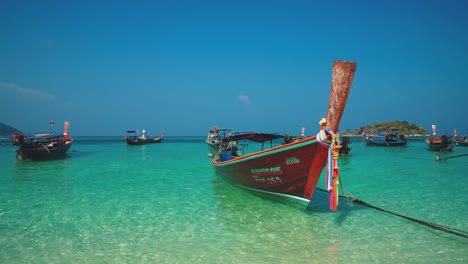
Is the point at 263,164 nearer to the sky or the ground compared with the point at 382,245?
nearer to the sky

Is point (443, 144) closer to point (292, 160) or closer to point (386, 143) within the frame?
point (386, 143)

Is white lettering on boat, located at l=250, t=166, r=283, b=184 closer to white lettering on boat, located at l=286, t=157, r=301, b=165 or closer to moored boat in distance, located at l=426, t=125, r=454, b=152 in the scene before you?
white lettering on boat, located at l=286, t=157, r=301, b=165

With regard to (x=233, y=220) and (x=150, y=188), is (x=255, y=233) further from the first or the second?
(x=150, y=188)

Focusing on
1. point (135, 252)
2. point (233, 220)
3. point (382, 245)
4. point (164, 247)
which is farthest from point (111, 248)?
point (382, 245)

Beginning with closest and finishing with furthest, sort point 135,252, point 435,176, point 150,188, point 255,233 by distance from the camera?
point 135,252
point 255,233
point 150,188
point 435,176

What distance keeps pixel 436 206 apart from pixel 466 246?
13.3 ft

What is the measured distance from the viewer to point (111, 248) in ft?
20.8

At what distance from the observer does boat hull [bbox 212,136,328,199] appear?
792 cm

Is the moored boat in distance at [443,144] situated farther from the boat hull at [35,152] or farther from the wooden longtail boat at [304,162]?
the boat hull at [35,152]

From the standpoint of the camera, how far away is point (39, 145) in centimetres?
2569

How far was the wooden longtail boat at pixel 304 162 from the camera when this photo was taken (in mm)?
5926

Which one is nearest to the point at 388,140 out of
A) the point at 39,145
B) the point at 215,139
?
the point at 215,139

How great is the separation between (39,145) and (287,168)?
83.9 ft

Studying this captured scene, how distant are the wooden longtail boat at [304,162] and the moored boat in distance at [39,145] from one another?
22.1 metres
